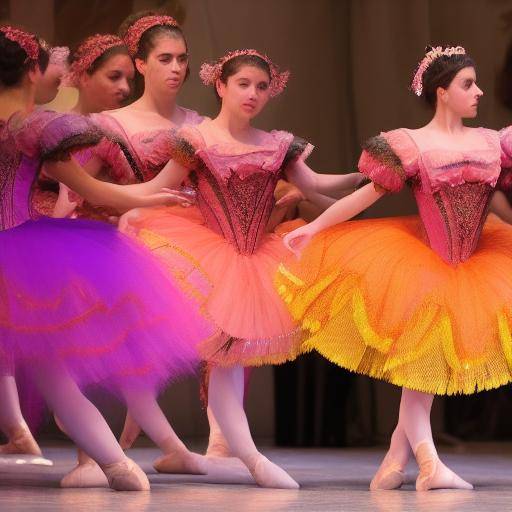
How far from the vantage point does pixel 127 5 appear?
252 inches

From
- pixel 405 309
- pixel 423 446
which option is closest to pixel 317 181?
pixel 405 309

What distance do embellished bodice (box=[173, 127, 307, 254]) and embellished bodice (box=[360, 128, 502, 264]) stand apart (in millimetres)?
341

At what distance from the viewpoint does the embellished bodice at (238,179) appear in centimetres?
462

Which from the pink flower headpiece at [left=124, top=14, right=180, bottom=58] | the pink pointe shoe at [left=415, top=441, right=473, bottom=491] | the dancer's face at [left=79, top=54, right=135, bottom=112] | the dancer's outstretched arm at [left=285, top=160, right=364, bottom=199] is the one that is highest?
the pink flower headpiece at [left=124, top=14, right=180, bottom=58]

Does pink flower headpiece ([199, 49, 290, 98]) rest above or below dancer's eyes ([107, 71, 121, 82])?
below

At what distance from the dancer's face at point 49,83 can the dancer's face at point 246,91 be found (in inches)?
31.0

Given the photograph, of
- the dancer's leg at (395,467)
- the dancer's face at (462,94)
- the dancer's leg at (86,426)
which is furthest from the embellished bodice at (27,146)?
the dancer's leg at (395,467)

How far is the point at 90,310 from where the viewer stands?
154 inches

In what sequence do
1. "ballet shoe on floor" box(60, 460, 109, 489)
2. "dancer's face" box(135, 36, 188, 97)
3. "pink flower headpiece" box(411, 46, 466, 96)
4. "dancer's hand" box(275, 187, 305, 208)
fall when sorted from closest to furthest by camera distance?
"ballet shoe on floor" box(60, 460, 109, 489)
"pink flower headpiece" box(411, 46, 466, 96)
"dancer's hand" box(275, 187, 305, 208)
"dancer's face" box(135, 36, 188, 97)

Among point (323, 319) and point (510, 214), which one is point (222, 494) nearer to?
point (323, 319)

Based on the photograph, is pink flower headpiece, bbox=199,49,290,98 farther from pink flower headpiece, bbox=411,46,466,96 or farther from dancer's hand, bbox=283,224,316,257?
dancer's hand, bbox=283,224,316,257

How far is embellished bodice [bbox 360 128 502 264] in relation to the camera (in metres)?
4.41

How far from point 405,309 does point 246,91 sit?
37.9 inches

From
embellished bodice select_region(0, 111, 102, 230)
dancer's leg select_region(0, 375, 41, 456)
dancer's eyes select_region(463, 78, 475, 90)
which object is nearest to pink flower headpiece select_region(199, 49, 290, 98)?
dancer's eyes select_region(463, 78, 475, 90)
